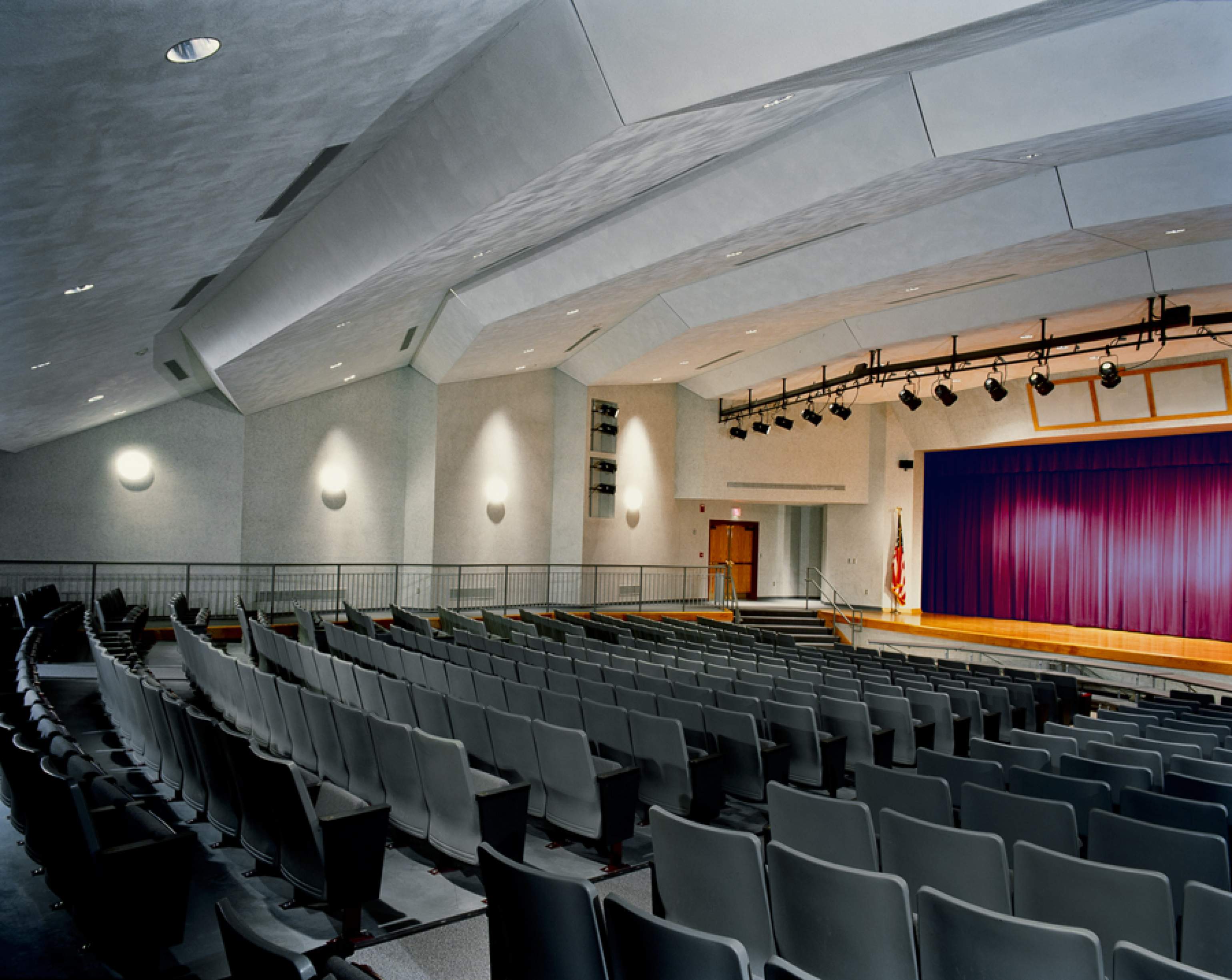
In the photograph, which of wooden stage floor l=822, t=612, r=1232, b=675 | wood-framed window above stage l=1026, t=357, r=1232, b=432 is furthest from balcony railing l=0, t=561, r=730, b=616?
wood-framed window above stage l=1026, t=357, r=1232, b=432

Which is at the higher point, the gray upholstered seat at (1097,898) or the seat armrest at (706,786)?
the gray upholstered seat at (1097,898)

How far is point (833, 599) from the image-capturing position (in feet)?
73.1

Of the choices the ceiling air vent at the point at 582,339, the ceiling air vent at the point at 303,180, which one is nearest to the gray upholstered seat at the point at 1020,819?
the ceiling air vent at the point at 303,180

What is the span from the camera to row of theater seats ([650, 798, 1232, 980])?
2.30m

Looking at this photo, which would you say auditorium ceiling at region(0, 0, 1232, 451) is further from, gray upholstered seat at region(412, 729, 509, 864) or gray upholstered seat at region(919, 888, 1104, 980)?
gray upholstered seat at region(919, 888, 1104, 980)

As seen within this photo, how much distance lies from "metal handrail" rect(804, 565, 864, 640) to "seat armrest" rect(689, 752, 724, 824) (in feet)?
51.3

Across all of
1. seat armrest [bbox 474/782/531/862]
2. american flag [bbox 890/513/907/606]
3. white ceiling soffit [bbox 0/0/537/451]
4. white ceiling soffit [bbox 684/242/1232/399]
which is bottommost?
seat armrest [bbox 474/782/531/862]

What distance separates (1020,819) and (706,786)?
1754 millimetres

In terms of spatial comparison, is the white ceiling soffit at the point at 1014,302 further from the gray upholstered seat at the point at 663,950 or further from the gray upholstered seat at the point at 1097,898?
the gray upholstered seat at the point at 663,950

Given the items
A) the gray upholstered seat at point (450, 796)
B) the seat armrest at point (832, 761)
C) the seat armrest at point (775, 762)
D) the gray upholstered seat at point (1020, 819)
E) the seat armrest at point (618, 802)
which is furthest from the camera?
the seat armrest at point (832, 761)

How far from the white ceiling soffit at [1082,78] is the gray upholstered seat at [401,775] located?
7.05m

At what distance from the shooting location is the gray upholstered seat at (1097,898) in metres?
2.87

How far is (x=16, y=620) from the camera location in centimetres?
1021

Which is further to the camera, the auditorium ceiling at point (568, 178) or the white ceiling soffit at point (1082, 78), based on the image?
the white ceiling soffit at point (1082, 78)
